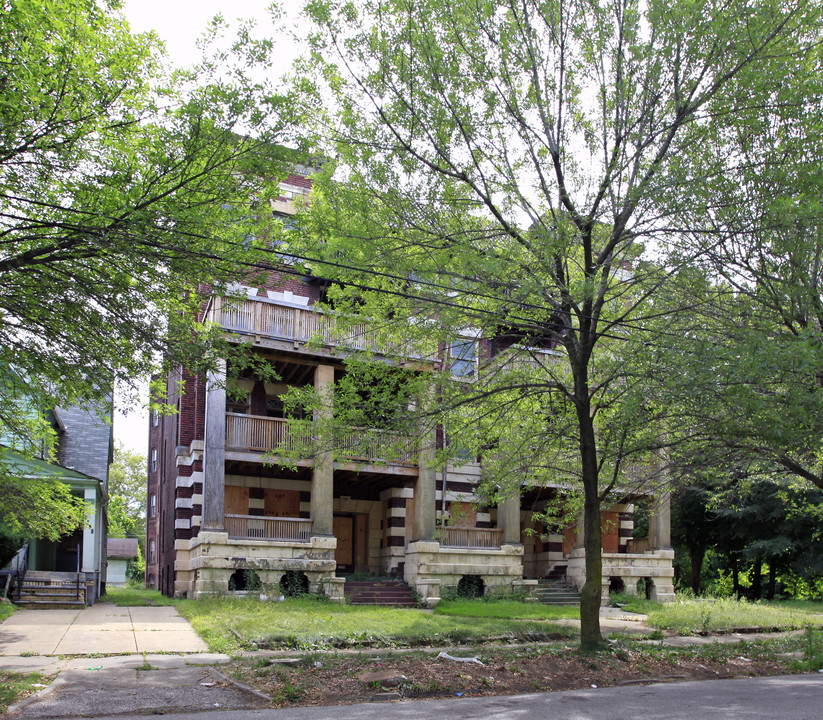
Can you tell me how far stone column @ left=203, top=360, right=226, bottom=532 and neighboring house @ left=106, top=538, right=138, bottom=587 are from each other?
27.9 meters

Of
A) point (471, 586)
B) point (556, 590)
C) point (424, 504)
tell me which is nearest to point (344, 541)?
point (424, 504)

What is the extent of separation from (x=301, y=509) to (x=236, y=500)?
2065 millimetres

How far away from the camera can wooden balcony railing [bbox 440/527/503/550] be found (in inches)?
868

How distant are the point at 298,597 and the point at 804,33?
52.6 ft

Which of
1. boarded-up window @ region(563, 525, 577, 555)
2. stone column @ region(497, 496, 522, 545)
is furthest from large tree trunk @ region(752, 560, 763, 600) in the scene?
stone column @ region(497, 496, 522, 545)

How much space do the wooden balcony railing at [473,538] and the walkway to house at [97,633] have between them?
8401 millimetres

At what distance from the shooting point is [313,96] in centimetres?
1212

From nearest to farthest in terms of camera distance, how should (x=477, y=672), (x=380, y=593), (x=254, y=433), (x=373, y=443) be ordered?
(x=477, y=672), (x=373, y=443), (x=254, y=433), (x=380, y=593)

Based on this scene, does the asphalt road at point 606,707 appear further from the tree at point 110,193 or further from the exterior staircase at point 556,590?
the exterior staircase at point 556,590

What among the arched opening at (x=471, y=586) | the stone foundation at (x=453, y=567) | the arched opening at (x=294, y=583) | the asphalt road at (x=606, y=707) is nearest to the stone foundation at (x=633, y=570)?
the stone foundation at (x=453, y=567)

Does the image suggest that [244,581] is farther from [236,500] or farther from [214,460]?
[214,460]

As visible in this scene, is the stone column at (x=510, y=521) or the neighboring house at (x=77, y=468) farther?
the neighboring house at (x=77, y=468)

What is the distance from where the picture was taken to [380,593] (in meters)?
20.6

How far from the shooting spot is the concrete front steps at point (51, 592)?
713 inches
